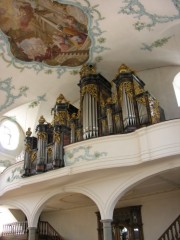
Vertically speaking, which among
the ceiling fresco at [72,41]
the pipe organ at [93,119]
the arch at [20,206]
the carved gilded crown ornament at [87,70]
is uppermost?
the ceiling fresco at [72,41]

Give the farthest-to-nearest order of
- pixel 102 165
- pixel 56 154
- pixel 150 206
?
1. pixel 150 206
2. pixel 56 154
3. pixel 102 165

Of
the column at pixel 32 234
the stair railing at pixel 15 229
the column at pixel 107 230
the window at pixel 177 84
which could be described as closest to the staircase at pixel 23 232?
the stair railing at pixel 15 229

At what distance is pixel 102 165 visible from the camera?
8.18 meters

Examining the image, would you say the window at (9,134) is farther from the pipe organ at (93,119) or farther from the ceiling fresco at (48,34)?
the ceiling fresco at (48,34)

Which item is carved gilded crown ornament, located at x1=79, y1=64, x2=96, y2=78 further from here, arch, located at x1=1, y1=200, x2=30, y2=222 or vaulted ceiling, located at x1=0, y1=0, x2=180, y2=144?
arch, located at x1=1, y1=200, x2=30, y2=222

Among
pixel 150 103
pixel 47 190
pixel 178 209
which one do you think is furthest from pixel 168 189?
pixel 47 190

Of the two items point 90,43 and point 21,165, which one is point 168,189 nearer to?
point 21,165

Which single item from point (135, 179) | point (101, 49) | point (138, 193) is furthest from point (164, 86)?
point (135, 179)

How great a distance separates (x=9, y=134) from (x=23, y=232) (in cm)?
512

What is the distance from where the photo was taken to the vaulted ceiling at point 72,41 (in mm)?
9414

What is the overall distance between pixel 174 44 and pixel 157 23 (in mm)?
1194

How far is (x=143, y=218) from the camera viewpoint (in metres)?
11.3

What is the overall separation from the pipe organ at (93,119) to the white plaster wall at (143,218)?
3321 mm

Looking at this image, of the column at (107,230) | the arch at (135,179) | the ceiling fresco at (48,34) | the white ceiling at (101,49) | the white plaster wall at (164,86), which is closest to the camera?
the arch at (135,179)
